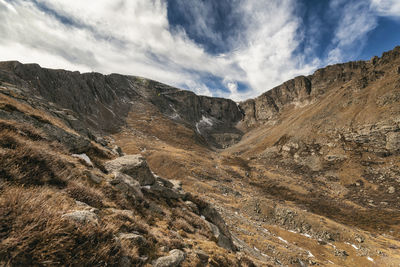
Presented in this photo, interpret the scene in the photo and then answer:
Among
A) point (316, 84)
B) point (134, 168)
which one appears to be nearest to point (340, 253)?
point (134, 168)

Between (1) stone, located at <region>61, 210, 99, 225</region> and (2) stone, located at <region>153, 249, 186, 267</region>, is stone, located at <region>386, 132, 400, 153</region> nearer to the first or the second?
(2) stone, located at <region>153, 249, 186, 267</region>

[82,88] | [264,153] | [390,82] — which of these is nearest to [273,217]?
[264,153]

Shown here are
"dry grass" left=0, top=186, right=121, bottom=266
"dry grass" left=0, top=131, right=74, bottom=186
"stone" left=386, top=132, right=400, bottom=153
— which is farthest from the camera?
"stone" left=386, top=132, right=400, bottom=153

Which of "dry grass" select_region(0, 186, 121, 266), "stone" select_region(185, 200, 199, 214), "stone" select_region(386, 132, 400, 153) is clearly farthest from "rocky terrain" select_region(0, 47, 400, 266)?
"stone" select_region(386, 132, 400, 153)

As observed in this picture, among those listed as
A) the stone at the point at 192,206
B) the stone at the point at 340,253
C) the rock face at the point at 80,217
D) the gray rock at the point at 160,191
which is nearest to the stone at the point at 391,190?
the stone at the point at 340,253

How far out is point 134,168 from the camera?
1070cm

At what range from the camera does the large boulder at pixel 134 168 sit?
1020 centimetres

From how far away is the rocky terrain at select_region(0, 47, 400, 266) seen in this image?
330cm

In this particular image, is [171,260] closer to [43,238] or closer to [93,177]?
[43,238]

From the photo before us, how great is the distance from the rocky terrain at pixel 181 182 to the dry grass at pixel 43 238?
19 millimetres

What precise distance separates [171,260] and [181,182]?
64.1ft

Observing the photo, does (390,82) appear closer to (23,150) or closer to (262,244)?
(262,244)

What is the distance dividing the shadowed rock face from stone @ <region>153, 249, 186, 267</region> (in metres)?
19.5

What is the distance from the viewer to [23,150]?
462 centimetres
